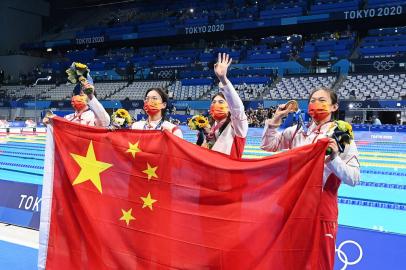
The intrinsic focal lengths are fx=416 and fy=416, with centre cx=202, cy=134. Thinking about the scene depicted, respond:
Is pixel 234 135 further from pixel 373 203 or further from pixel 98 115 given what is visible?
pixel 373 203

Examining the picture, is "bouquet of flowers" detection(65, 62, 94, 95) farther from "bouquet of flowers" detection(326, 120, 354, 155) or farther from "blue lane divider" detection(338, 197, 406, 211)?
"blue lane divider" detection(338, 197, 406, 211)

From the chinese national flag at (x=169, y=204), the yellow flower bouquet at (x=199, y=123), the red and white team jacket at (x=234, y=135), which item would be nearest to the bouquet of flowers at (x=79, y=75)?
the chinese national flag at (x=169, y=204)

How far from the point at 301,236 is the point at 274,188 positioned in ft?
1.08

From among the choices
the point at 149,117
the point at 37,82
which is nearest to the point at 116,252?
the point at 149,117

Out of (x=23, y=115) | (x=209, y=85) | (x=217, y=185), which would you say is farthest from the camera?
(x=23, y=115)

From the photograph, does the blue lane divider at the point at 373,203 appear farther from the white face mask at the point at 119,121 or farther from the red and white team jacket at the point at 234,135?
the white face mask at the point at 119,121

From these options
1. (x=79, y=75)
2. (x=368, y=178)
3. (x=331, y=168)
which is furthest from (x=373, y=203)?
(x=79, y=75)

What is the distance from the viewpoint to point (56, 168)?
133 inches

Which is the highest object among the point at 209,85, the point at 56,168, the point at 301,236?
the point at 209,85

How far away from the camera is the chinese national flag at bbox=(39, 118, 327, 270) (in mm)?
2521

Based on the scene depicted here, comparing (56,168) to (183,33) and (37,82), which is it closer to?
(183,33)

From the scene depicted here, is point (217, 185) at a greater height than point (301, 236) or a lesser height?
greater

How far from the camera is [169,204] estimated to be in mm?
2920

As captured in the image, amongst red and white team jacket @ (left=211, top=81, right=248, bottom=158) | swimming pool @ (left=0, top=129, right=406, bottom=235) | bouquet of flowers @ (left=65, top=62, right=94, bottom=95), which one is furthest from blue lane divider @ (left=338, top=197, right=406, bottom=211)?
bouquet of flowers @ (left=65, top=62, right=94, bottom=95)
